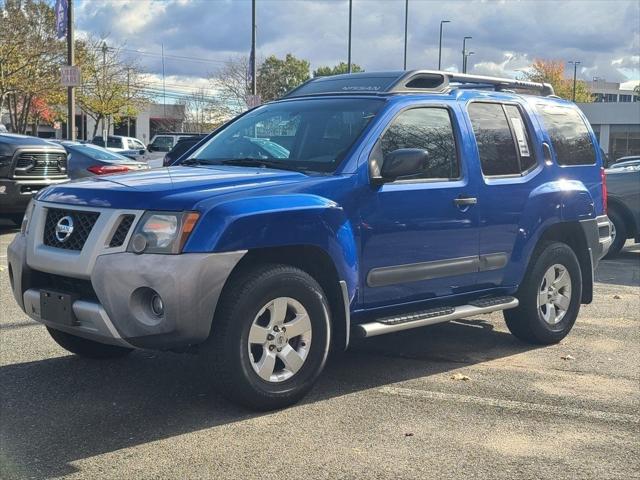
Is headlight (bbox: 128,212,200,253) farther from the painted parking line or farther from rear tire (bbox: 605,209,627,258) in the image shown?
rear tire (bbox: 605,209,627,258)

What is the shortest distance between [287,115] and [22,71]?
2879 centimetres

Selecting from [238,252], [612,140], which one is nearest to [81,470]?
[238,252]

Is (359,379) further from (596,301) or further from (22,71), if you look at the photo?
(22,71)

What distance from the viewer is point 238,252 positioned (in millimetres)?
4234

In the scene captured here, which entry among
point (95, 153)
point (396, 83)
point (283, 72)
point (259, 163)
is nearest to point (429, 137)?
point (396, 83)

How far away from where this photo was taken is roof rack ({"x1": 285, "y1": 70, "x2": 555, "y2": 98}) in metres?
5.62

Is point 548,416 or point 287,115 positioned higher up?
A: point 287,115

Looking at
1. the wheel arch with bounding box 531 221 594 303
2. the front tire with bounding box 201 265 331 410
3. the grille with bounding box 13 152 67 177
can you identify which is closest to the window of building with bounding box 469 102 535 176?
the wheel arch with bounding box 531 221 594 303

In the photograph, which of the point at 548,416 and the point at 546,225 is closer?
the point at 548,416

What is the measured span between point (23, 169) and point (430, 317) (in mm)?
9110

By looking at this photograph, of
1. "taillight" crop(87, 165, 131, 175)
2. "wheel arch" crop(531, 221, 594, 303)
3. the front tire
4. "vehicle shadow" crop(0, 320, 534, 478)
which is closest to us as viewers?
"vehicle shadow" crop(0, 320, 534, 478)

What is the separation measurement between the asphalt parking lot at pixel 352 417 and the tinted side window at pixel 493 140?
1.45m

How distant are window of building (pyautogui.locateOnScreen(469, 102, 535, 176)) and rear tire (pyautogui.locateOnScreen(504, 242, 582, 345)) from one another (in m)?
0.76

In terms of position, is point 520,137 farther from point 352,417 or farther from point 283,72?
point 283,72
